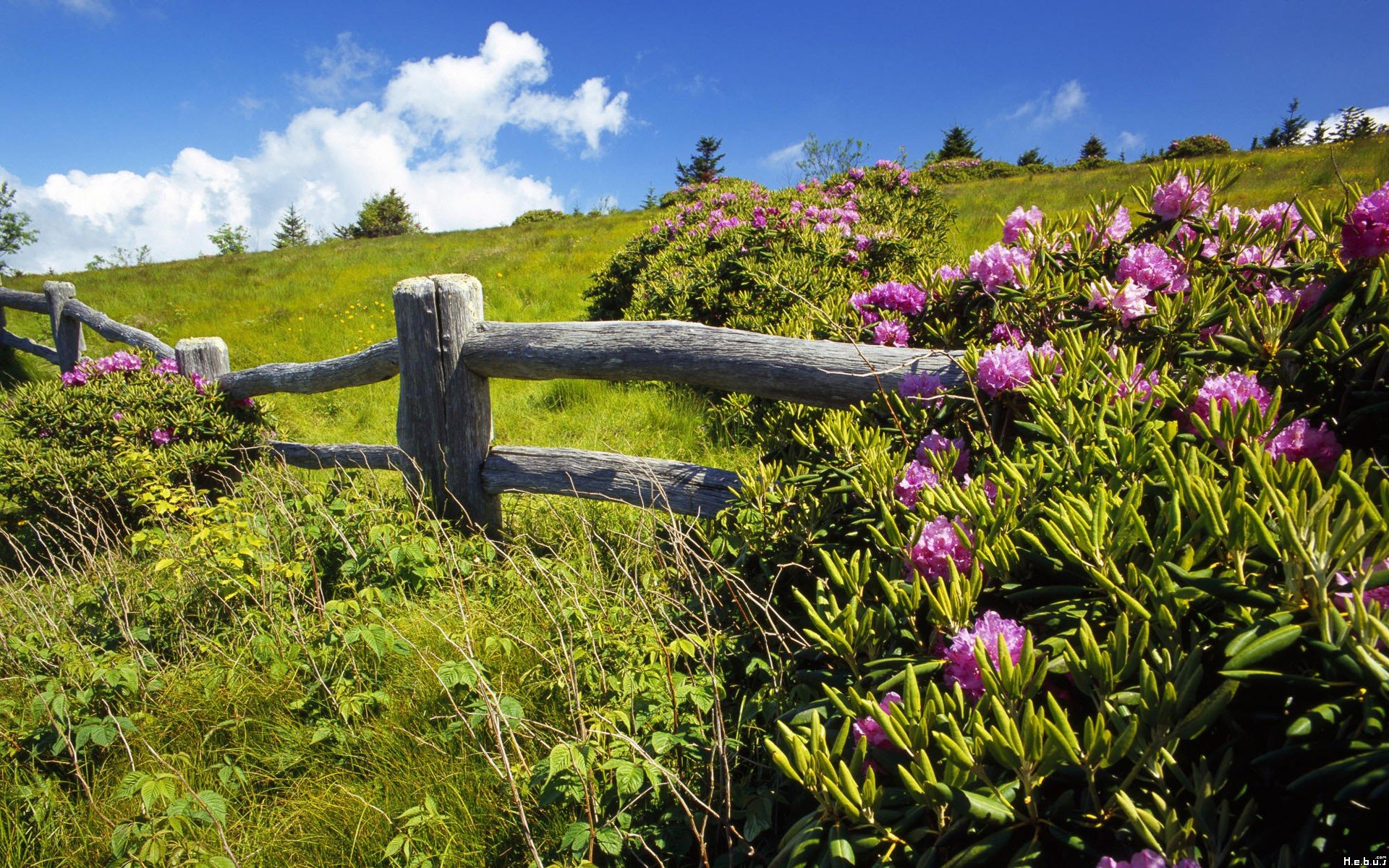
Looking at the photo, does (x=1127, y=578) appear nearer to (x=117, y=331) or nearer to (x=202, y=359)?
(x=202, y=359)

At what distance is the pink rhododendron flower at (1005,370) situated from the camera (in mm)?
1601

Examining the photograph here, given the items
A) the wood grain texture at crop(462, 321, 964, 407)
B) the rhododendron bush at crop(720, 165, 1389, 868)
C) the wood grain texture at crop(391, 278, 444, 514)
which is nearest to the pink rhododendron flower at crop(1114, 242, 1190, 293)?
the rhododendron bush at crop(720, 165, 1389, 868)

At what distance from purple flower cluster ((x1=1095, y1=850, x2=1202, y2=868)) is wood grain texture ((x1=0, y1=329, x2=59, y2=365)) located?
10672 millimetres

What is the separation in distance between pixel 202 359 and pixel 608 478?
11.7ft

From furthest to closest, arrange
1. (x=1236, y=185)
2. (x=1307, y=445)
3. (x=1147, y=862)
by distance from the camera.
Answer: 1. (x=1236, y=185)
2. (x=1307, y=445)
3. (x=1147, y=862)

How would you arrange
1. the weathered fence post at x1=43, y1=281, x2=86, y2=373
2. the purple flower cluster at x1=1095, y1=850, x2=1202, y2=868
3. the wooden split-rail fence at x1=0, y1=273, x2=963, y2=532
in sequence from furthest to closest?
the weathered fence post at x1=43, y1=281, x2=86, y2=373 < the wooden split-rail fence at x1=0, y1=273, x2=963, y2=532 < the purple flower cluster at x1=1095, y1=850, x2=1202, y2=868

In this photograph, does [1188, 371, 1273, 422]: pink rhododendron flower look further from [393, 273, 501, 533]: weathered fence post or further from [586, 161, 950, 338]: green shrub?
[393, 273, 501, 533]: weathered fence post

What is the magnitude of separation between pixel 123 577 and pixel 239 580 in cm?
130

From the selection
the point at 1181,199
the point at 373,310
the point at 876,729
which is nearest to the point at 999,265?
the point at 1181,199

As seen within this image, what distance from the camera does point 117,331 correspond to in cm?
632

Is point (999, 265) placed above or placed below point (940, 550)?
above

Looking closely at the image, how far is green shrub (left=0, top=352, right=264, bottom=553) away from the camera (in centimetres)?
410

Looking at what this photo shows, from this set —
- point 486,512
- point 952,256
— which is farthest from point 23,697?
point 952,256

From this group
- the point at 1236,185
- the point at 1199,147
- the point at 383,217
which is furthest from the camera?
the point at 383,217
